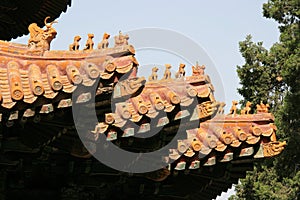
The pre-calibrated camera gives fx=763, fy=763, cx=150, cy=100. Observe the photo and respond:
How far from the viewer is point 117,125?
7496mm

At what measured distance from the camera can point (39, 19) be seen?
11852mm

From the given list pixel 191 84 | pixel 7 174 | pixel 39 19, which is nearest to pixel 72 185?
pixel 7 174

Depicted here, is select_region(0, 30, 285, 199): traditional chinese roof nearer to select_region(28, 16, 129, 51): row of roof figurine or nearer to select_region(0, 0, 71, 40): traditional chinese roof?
select_region(28, 16, 129, 51): row of roof figurine

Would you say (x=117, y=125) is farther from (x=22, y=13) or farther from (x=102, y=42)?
(x=22, y=13)


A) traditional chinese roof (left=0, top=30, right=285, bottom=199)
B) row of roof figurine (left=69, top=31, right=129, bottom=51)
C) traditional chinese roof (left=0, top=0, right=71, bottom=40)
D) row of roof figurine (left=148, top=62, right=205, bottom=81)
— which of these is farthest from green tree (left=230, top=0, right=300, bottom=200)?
row of roof figurine (left=69, top=31, right=129, bottom=51)

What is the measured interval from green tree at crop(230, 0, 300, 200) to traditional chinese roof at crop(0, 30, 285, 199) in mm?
11197

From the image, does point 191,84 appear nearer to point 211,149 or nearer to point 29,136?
point 211,149

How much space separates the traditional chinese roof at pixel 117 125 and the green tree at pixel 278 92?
Answer: 11.2 m

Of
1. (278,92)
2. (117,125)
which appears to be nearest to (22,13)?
(117,125)

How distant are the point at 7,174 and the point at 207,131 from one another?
2.42 m

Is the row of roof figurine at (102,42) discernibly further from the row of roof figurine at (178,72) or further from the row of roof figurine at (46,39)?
the row of roof figurine at (178,72)

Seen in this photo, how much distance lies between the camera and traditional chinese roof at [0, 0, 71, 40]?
36.8 feet

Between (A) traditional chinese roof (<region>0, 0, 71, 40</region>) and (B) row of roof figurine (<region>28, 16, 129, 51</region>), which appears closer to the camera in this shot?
(B) row of roof figurine (<region>28, 16, 129, 51</region>)

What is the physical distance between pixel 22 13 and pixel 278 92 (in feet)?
45.6
